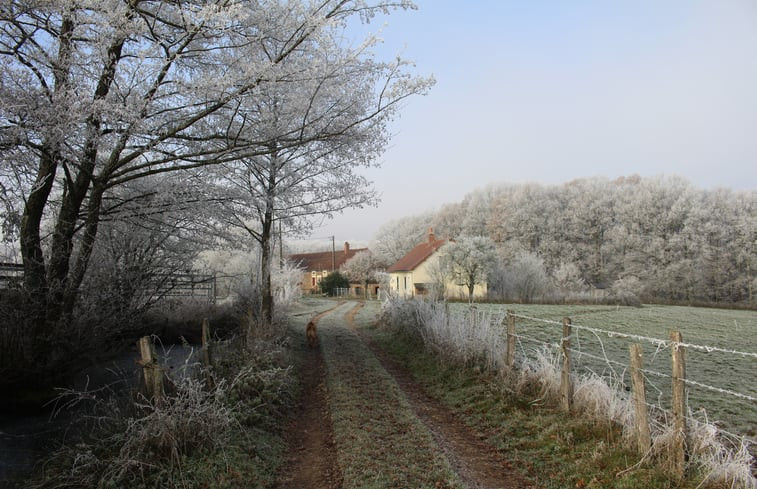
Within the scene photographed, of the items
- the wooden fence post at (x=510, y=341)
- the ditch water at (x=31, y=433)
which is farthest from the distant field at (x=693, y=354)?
the ditch water at (x=31, y=433)

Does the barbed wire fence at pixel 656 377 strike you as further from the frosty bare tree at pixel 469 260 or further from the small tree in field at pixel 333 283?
the small tree in field at pixel 333 283

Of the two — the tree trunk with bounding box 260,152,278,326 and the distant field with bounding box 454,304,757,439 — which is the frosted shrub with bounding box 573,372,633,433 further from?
the tree trunk with bounding box 260,152,278,326

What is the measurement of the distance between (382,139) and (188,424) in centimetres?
691

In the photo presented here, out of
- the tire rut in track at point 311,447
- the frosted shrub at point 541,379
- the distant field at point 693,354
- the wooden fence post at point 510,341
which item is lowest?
the distant field at point 693,354

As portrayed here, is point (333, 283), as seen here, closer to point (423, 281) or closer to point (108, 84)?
point (423, 281)

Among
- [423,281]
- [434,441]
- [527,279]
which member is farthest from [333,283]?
[434,441]

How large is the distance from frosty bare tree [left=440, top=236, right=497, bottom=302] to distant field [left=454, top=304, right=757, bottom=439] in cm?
920

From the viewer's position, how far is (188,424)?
4758 millimetres

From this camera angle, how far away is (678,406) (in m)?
4.16

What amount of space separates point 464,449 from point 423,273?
3411 centimetres

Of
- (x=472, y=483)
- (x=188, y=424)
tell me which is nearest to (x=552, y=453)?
(x=472, y=483)

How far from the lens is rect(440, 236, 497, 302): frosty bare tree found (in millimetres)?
32812

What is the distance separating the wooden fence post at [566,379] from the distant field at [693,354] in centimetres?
21

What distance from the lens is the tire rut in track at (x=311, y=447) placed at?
15.3 ft
